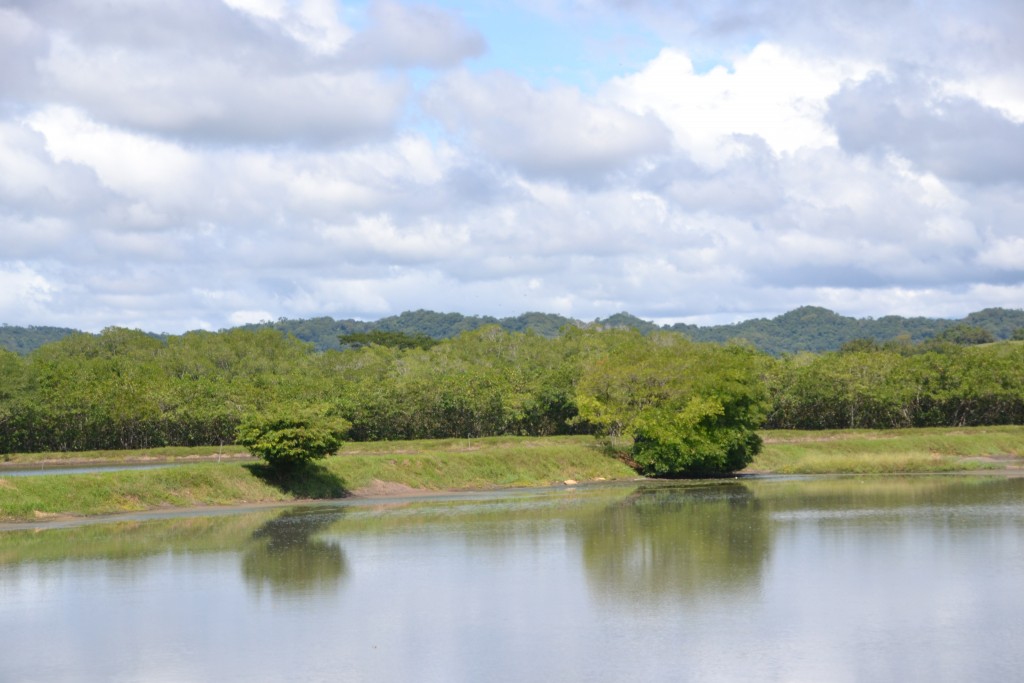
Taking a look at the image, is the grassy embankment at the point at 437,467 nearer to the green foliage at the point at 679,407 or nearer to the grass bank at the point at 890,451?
the grass bank at the point at 890,451

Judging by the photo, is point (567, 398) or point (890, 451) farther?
point (567, 398)

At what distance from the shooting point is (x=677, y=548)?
3938cm

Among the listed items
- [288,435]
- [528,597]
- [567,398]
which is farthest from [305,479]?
[567,398]

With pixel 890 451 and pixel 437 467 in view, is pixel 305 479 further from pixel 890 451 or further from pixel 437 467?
pixel 890 451

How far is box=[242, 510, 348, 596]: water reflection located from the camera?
111ft

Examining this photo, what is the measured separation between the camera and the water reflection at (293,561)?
3378cm

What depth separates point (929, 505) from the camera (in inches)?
2116

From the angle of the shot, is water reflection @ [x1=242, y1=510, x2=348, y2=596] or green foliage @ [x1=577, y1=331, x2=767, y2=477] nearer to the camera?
water reflection @ [x1=242, y1=510, x2=348, y2=596]

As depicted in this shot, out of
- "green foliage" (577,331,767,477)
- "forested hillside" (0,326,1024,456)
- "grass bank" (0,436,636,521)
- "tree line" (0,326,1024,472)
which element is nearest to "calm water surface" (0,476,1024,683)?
"grass bank" (0,436,636,521)

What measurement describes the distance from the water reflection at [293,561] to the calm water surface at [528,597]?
158 mm

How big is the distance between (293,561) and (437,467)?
32059 mm

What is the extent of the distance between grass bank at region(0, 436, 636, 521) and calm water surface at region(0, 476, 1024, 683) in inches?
169

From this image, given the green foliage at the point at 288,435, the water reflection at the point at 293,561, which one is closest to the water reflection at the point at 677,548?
the water reflection at the point at 293,561

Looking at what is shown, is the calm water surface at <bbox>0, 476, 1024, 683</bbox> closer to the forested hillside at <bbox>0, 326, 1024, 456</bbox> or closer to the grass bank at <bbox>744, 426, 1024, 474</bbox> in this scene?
the forested hillside at <bbox>0, 326, 1024, 456</bbox>
